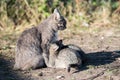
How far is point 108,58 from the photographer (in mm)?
8422

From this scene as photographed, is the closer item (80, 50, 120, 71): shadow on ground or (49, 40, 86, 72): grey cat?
(49, 40, 86, 72): grey cat

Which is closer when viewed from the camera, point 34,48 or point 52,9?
point 34,48

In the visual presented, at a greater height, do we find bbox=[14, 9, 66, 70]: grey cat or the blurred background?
the blurred background

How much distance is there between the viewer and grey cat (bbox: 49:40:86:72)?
7641 millimetres

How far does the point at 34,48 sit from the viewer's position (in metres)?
7.97

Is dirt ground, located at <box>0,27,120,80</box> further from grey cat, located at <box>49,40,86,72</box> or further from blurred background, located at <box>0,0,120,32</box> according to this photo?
blurred background, located at <box>0,0,120,32</box>

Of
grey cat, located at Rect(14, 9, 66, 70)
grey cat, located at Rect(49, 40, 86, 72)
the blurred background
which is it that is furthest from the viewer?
the blurred background

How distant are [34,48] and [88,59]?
112cm

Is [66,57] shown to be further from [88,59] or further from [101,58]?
[101,58]

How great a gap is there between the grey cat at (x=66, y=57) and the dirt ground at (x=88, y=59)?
108mm

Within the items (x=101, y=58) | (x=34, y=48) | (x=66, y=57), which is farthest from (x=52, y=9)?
(x=66, y=57)

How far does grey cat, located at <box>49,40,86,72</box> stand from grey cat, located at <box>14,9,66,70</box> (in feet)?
0.45

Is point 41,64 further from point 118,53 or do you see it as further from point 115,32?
point 115,32

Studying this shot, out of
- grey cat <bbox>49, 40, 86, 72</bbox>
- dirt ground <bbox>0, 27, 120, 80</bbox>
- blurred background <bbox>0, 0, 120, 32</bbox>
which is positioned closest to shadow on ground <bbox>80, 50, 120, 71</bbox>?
dirt ground <bbox>0, 27, 120, 80</bbox>
